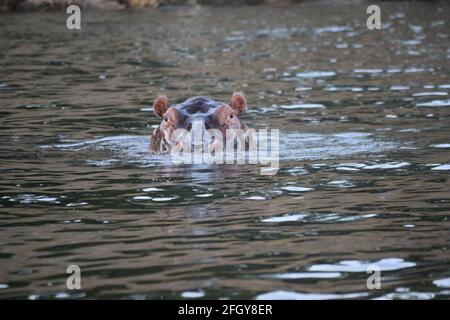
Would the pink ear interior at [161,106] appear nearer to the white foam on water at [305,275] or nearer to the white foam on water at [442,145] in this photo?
the white foam on water at [442,145]

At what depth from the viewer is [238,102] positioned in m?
12.1

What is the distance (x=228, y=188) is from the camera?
31.4 ft

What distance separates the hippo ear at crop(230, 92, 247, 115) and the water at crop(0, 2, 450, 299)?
753 millimetres

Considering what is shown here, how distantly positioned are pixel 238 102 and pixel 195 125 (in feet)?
3.57

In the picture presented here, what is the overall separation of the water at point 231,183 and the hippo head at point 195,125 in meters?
0.32

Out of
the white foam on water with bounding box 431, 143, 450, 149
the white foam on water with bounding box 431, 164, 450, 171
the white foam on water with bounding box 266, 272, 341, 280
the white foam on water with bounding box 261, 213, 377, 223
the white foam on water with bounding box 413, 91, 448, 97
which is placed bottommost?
the white foam on water with bounding box 266, 272, 341, 280

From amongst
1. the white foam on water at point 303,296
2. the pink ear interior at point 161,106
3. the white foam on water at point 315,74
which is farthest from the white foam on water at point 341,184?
the white foam on water at point 315,74

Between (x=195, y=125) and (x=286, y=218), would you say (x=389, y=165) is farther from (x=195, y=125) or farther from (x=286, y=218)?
(x=286, y=218)

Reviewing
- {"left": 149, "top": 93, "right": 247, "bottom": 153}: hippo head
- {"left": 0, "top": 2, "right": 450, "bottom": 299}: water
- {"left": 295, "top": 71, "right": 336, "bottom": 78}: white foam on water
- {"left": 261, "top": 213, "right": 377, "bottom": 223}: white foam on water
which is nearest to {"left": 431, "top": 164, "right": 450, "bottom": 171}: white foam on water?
{"left": 0, "top": 2, "right": 450, "bottom": 299}: water

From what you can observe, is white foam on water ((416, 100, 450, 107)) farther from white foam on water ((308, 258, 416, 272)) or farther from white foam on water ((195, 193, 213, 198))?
white foam on water ((308, 258, 416, 272))

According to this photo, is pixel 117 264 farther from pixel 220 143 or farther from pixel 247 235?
pixel 220 143

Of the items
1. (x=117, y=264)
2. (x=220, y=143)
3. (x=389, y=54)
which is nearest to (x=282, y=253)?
(x=117, y=264)

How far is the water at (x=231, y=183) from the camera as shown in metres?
6.63

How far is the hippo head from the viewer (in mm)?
11078
